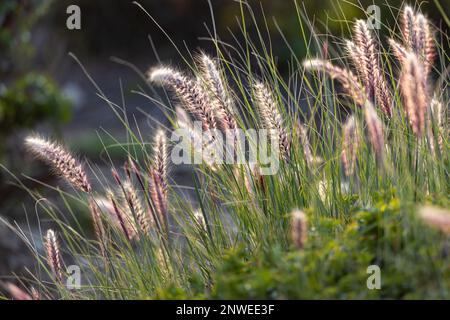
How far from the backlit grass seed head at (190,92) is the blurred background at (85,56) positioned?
94.1 inches

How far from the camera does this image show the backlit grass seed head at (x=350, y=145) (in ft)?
12.2

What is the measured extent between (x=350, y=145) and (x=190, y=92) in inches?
36.5

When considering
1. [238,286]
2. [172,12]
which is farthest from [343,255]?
[172,12]

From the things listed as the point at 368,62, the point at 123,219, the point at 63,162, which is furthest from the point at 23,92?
the point at 368,62

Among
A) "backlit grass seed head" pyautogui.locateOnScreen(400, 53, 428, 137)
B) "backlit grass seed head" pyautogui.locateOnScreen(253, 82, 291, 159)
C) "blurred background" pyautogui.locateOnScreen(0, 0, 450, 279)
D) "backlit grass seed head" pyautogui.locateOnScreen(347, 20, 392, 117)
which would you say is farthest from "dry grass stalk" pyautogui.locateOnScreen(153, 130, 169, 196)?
"blurred background" pyautogui.locateOnScreen(0, 0, 450, 279)

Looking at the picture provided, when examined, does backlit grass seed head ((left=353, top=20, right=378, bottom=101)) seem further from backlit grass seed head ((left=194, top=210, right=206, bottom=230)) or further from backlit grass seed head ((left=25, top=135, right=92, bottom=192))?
backlit grass seed head ((left=25, top=135, right=92, bottom=192))

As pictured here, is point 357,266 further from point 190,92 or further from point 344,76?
point 344,76

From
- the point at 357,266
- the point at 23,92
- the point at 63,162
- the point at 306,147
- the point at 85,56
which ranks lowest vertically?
the point at 357,266

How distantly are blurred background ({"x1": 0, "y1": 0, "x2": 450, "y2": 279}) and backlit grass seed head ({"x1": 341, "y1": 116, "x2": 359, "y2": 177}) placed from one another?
200 cm

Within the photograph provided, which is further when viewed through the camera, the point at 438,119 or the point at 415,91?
the point at 438,119

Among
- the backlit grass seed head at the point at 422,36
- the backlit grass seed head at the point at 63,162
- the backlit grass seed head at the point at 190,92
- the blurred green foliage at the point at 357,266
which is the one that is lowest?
the blurred green foliage at the point at 357,266

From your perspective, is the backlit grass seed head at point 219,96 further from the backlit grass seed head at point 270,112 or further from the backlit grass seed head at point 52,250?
the backlit grass seed head at point 52,250

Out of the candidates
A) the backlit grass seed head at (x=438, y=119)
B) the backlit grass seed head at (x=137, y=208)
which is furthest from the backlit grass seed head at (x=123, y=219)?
the backlit grass seed head at (x=438, y=119)

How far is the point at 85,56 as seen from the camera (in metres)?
19.7
